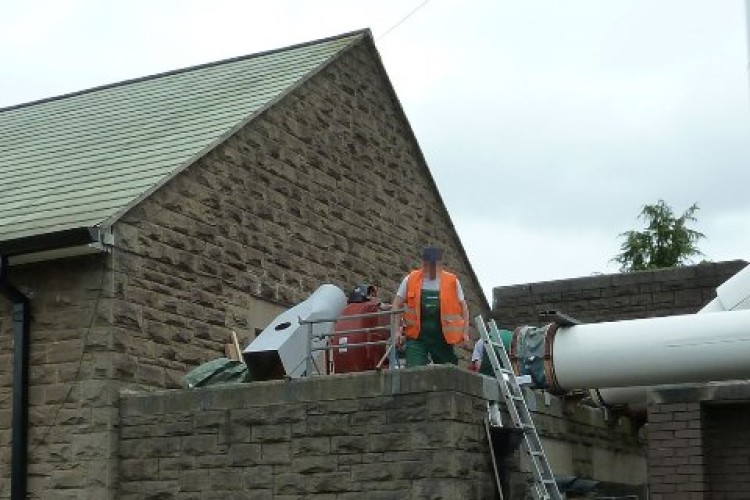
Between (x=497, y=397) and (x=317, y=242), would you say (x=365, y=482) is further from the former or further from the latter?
(x=317, y=242)

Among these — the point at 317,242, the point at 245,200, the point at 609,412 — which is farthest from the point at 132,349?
the point at 609,412

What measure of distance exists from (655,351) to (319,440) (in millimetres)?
3190

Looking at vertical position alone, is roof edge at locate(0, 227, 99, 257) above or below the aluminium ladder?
above

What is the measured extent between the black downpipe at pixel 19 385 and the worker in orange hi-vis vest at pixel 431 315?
11.3 feet

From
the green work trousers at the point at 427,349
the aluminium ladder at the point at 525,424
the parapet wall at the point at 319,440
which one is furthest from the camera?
the green work trousers at the point at 427,349

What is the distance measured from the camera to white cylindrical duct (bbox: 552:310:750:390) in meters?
11.6

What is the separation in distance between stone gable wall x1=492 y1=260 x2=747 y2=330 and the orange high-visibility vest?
7234mm

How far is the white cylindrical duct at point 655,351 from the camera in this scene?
11625mm

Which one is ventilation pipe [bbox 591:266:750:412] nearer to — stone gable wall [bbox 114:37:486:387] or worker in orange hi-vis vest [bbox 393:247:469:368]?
worker in orange hi-vis vest [bbox 393:247:469:368]

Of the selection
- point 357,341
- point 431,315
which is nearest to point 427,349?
point 431,315

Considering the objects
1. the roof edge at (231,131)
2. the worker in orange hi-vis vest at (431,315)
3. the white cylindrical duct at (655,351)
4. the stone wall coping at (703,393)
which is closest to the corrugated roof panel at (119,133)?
the roof edge at (231,131)

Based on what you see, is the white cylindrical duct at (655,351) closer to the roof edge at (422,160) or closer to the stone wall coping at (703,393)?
the stone wall coping at (703,393)

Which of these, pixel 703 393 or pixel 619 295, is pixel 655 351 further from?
pixel 619 295

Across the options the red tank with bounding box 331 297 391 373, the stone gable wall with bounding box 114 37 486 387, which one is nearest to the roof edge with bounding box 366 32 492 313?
the stone gable wall with bounding box 114 37 486 387
